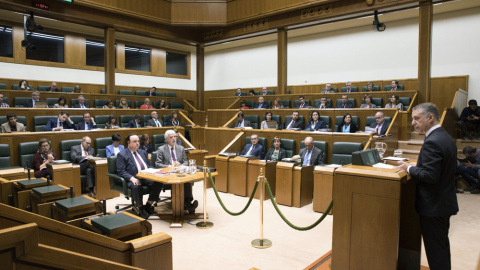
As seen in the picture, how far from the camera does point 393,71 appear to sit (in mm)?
10086

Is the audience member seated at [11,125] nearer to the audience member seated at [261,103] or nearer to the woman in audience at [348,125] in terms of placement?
the audience member seated at [261,103]

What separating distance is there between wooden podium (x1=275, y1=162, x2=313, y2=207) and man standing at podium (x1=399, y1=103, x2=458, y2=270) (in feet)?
8.75

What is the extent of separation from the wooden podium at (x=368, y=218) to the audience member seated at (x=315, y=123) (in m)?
4.19

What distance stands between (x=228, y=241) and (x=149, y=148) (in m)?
3.41

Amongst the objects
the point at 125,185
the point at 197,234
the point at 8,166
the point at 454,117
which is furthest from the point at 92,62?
the point at 454,117

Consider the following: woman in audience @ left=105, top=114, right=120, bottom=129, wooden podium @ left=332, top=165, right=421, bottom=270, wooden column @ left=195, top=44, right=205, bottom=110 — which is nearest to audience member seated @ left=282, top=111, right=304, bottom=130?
woman in audience @ left=105, top=114, right=120, bottom=129

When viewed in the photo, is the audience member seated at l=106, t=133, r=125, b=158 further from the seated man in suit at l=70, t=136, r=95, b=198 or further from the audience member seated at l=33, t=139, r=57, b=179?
the audience member seated at l=33, t=139, r=57, b=179

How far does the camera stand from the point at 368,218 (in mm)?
2199

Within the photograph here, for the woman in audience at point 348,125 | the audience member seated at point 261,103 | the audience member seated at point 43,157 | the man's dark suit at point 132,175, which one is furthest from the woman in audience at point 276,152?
the audience member seated at point 261,103

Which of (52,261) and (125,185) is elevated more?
(52,261)

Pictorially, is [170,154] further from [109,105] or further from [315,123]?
[109,105]

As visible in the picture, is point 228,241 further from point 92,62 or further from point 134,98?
point 92,62

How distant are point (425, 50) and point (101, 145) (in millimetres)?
7524

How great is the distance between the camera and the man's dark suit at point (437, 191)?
81.7 inches
